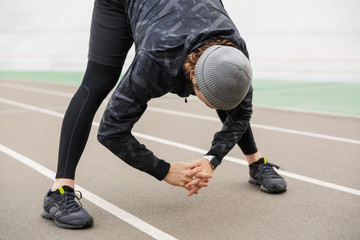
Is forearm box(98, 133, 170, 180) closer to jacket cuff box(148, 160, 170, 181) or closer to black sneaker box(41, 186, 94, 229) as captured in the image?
jacket cuff box(148, 160, 170, 181)

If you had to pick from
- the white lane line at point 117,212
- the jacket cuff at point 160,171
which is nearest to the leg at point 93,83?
the white lane line at point 117,212

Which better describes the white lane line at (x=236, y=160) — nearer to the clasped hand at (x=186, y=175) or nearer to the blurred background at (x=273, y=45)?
the clasped hand at (x=186, y=175)

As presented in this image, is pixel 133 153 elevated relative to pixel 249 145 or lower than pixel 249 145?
elevated

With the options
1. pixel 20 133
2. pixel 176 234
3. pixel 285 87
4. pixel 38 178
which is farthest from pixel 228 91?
pixel 285 87

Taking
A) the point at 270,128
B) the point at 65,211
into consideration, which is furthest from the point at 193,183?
the point at 270,128

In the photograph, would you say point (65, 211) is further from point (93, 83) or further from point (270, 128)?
point (270, 128)

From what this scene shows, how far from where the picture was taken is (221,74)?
7.40ft

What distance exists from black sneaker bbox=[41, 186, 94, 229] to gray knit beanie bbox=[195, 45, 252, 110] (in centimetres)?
115

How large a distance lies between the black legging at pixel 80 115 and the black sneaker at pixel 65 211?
12cm

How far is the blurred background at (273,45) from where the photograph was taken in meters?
10.1

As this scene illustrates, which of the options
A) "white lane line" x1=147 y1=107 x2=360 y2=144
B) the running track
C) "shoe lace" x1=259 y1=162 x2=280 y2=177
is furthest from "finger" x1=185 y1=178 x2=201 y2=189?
"white lane line" x1=147 y1=107 x2=360 y2=144

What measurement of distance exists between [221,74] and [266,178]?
155 cm

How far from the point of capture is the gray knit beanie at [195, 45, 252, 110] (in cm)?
222

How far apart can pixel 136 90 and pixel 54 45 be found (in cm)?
2012
